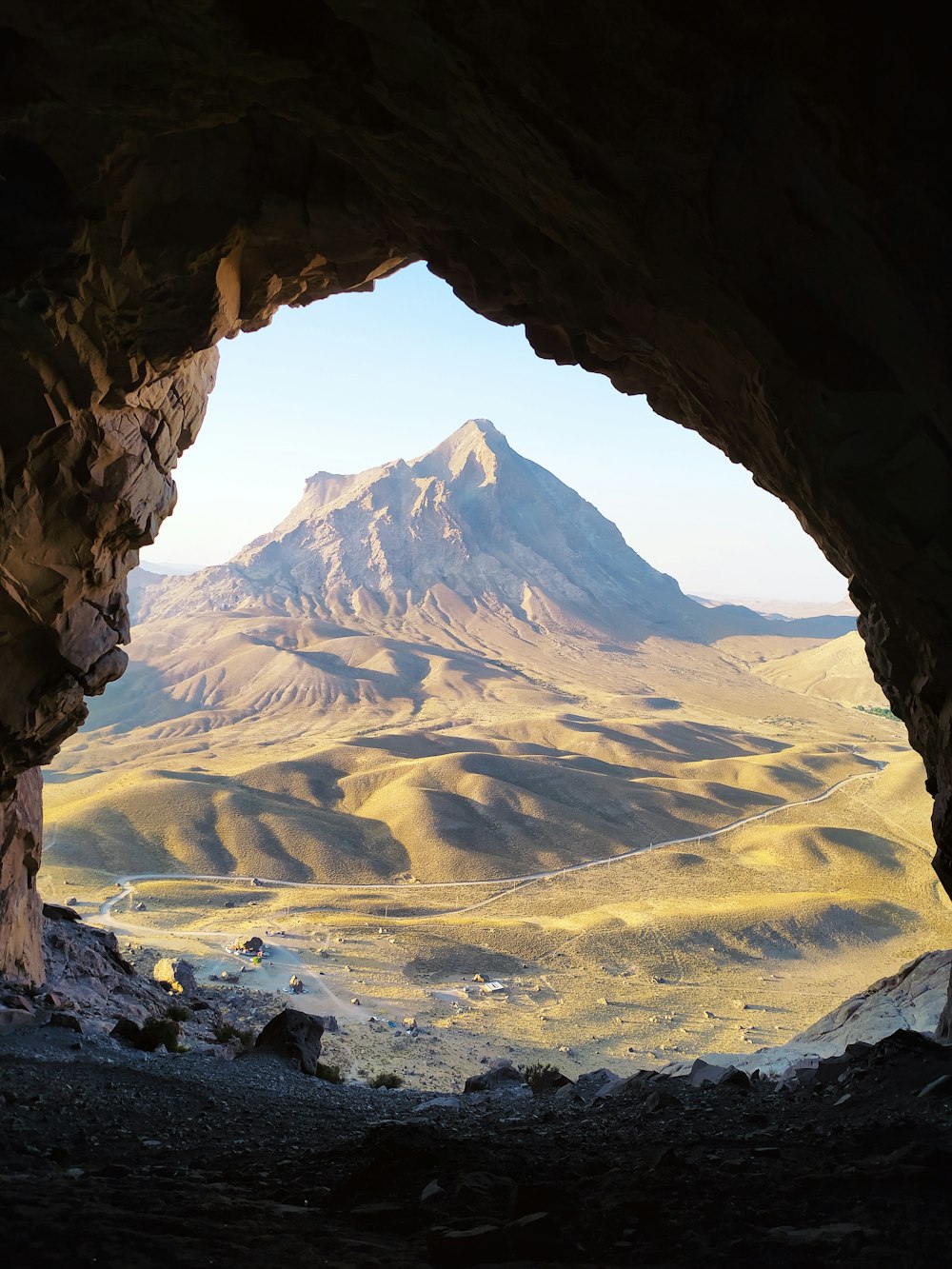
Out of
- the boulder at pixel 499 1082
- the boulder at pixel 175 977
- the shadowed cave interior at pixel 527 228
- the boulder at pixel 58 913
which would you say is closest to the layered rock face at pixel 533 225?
the shadowed cave interior at pixel 527 228

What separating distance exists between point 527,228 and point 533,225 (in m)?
0.91

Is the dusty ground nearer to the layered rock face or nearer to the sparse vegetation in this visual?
the sparse vegetation

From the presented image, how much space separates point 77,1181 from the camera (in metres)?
6.41

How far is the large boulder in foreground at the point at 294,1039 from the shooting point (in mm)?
17375

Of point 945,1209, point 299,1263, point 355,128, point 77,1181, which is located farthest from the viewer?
point 355,128

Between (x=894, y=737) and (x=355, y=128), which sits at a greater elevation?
(x=355, y=128)

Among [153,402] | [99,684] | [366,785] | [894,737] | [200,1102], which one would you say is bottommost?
[894,737]

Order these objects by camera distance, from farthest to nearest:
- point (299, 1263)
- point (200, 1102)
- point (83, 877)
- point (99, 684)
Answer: point (83, 877) < point (99, 684) < point (200, 1102) < point (299, 1263)

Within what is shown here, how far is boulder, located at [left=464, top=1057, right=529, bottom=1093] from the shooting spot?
17.7 metres

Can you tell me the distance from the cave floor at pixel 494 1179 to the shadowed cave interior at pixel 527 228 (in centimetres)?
93

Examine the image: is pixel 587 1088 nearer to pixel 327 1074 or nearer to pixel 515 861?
pixel 327 1074

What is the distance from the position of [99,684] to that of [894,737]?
6290 inches

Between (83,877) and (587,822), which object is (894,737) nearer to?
(587,822)

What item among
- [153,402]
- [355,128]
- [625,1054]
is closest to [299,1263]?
[355,128]
